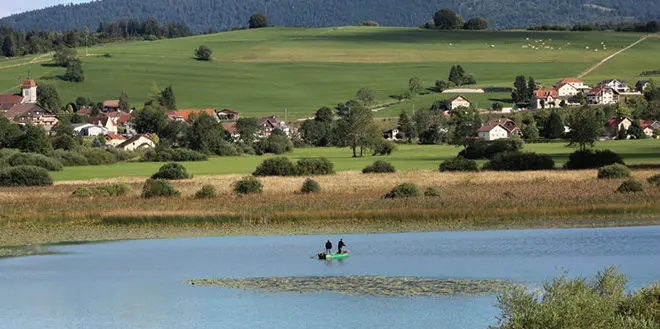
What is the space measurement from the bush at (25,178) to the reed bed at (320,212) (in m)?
9.79

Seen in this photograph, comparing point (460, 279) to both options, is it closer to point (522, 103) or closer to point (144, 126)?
point (144, 126)

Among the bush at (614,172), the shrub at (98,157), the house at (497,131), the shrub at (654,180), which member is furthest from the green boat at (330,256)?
the house at (497,131)

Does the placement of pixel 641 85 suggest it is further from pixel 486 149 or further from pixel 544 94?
pixel 486 149

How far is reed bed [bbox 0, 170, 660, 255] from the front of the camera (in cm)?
5097

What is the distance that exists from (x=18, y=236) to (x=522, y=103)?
119 meters

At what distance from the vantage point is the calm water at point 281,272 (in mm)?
31734

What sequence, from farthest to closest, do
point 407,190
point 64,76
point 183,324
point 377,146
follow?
point 64,76
point 377,146
point 407,190
point 183,324

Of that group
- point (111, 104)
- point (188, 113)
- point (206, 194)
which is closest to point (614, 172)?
point (206, 194)

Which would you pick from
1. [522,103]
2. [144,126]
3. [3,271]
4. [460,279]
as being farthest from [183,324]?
[522,103]

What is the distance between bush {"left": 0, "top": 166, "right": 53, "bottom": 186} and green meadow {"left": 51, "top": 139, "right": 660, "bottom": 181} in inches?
281

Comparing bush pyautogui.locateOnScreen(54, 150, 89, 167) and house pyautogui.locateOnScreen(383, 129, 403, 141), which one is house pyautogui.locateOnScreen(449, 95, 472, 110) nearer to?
house pyautogui.locateOnScreen(383, 129, 403, 141)

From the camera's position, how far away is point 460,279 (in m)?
36.7

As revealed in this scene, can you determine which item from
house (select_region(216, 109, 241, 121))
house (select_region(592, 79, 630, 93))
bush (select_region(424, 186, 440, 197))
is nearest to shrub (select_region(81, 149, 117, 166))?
bush (select_region(424, 186, 440, 197))

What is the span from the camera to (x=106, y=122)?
154500 mm
